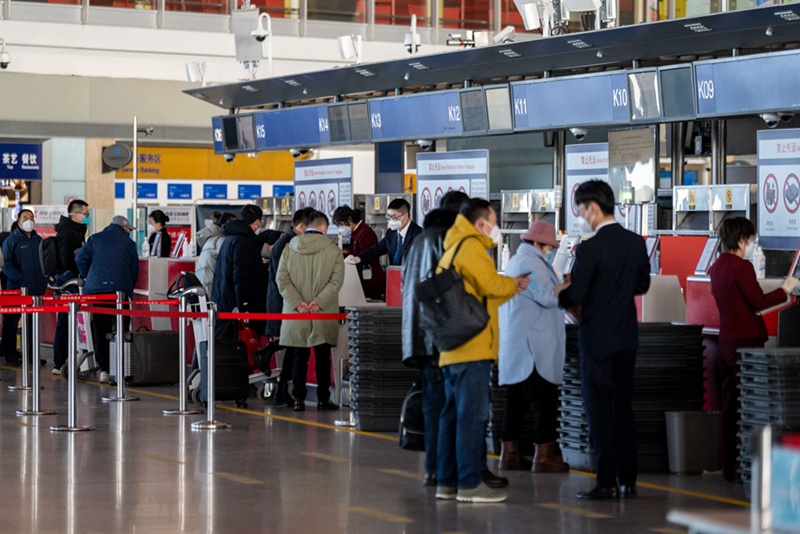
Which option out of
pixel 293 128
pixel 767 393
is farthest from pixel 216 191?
pixel 767 393

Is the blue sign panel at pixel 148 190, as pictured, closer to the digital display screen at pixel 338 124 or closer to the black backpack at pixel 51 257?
the digital display screen at pixel 338 124

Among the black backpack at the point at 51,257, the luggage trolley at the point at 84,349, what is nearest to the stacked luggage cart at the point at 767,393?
the luggage trolley at the point at 84,349

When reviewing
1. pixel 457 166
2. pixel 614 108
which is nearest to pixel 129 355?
pixel 457 166

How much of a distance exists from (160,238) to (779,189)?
855 centimetres

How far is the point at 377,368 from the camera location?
32.6 feet

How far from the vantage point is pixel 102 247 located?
43.6 ft

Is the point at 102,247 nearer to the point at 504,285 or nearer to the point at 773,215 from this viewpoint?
the point at 773,215

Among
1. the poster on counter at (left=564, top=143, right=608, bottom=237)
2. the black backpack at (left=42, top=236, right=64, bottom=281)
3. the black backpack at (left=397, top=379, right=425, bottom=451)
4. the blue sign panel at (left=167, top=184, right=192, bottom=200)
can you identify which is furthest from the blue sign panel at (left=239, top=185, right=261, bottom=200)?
the black backpack at (left=397, top=379, right=425, bottom=451)

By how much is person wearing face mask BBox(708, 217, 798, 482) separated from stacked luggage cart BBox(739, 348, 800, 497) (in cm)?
34

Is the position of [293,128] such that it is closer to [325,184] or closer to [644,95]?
[325,184]

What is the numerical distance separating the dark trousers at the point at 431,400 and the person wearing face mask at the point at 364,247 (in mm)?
5497

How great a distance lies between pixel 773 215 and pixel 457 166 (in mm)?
3622

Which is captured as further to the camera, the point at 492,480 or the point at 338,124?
the point at 338,124

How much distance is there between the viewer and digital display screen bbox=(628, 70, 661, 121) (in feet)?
38.1
